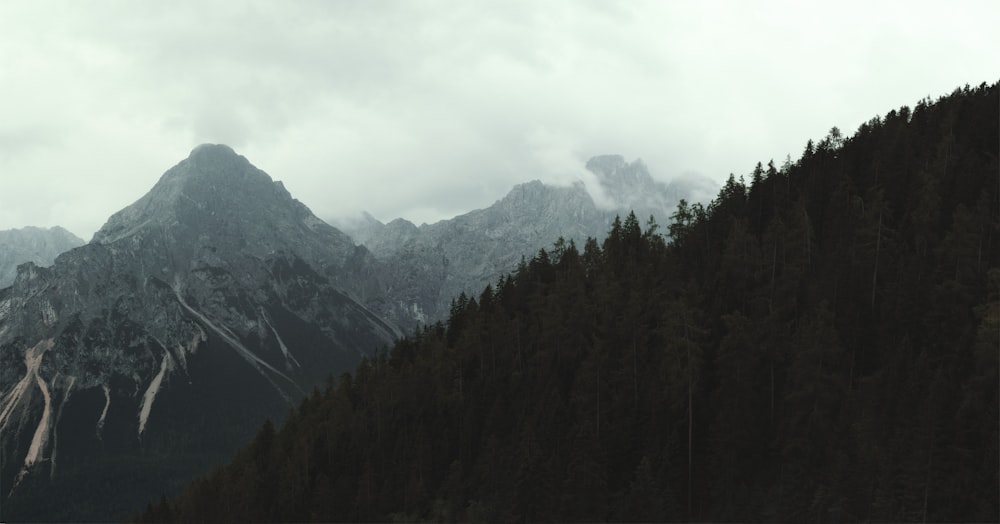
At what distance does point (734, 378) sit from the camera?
88188 mm

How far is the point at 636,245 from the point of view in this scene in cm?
13312

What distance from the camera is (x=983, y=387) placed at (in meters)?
71.4

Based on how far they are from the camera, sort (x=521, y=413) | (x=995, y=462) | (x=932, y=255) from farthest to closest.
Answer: (x=521, y=413) < (x=932, y=255) < (x=995, y=462)

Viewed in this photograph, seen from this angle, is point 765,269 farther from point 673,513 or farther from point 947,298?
point 673,513

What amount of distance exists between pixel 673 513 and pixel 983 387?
30.6 metres

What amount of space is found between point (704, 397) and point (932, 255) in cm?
3200

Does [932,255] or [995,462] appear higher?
[932,255]

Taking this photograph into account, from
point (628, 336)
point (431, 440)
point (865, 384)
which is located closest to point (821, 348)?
point (865, 384)

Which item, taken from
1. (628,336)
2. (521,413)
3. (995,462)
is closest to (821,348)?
(995,462)

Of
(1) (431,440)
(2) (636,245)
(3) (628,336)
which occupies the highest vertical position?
(2) (636,245)

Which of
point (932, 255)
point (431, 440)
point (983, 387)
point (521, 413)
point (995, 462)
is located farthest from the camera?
point (431, 440)

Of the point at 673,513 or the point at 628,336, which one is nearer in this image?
the point at 673,513

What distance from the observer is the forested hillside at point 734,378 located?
241 ft

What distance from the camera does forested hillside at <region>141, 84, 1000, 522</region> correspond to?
7331 cm
